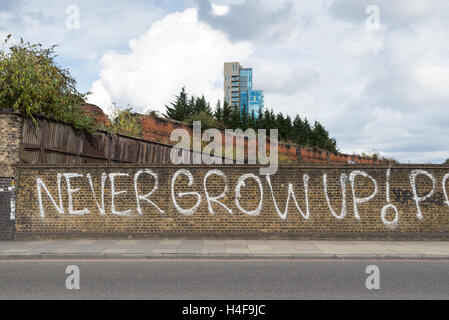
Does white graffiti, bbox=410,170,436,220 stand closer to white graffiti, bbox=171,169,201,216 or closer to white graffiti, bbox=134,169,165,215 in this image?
white graffiti, bbox=171,169,201,216

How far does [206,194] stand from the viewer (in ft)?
38.1

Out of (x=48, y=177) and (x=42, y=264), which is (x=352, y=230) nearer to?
(x=42, y=264)

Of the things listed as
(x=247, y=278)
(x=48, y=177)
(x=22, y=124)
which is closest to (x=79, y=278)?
(x=247, y=278)

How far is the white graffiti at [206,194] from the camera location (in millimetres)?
11555

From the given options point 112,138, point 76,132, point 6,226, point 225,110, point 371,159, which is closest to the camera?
point 6,226

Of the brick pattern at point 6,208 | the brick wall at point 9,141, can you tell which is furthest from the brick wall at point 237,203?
the brick wall at point 9,141

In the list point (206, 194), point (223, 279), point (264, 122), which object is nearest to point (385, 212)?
point (206, 194)

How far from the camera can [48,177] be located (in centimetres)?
1163

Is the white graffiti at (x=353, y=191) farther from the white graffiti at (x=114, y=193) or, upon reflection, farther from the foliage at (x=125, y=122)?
the foliage at (x=125, y=122)

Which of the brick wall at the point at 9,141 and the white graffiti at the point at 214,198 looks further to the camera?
the white graffiti at the point at 214,198

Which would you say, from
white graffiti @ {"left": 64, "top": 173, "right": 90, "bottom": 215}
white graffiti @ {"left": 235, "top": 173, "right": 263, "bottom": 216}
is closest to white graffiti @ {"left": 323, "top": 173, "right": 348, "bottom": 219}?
white graffiti @ {"left": 235, "top": 173, "right": 263, "bottom": 216}

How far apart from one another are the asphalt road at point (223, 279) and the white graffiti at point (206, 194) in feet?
9.80

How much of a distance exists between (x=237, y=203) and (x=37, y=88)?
25.2 ft
